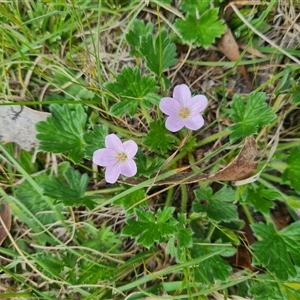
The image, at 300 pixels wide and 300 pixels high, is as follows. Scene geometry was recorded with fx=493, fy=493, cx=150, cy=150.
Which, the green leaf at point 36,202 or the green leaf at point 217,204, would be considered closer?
the green leaf at point 217,204

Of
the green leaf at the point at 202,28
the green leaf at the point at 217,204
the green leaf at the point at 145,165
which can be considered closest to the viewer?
the green leaf at the point at 145,165

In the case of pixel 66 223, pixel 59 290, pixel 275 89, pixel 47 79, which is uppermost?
pixel 47 79

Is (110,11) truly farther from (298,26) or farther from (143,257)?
(143,257)

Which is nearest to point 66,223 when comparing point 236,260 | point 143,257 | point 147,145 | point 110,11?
point 143,257

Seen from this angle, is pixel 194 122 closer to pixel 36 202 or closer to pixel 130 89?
pixel 130 89

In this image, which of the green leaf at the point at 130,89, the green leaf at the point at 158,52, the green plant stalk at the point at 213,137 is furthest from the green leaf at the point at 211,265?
the green leaf at the point at 158,52

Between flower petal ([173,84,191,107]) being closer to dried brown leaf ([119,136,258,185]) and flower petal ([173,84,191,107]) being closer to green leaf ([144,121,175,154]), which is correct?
green leaf ([144,121,175,154])

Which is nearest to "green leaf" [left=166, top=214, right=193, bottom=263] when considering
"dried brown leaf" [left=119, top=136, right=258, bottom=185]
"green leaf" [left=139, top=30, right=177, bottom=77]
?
"dried brown leaf" [left=119, top=136, right=258, bottom=185]

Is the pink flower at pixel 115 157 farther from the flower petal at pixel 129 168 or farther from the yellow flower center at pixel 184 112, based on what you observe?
the yellow flower center at pixel 184 112
